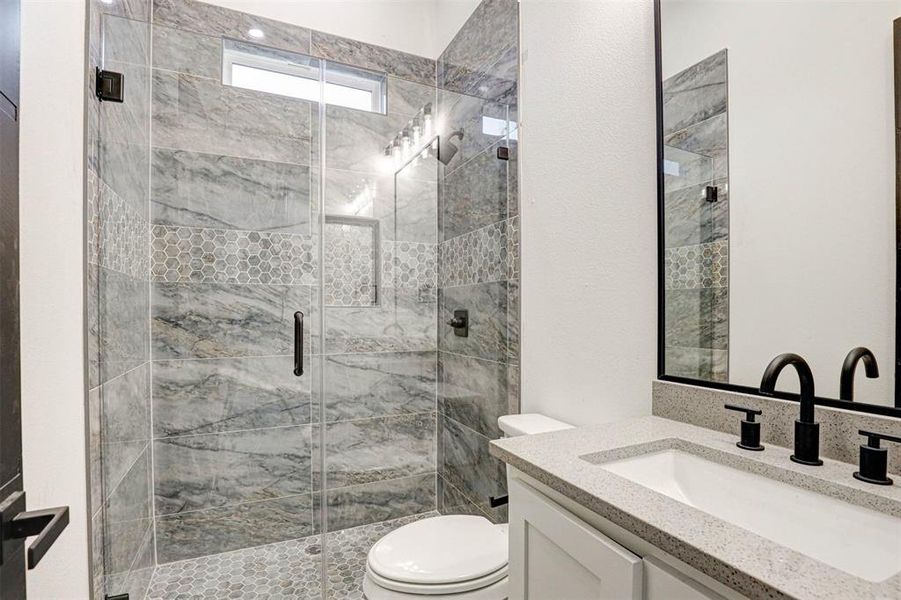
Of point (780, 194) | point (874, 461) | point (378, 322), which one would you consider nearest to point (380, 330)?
point (378, 322)

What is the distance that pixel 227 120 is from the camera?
2.01 metres

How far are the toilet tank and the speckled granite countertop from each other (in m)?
0.32

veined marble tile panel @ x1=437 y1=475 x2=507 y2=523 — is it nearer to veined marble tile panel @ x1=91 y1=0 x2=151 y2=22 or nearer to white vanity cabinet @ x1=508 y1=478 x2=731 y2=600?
white vanity cabinet @ x1=508 y1=478 x2=731 y2=600

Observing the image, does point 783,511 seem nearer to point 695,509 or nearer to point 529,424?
point 695,509

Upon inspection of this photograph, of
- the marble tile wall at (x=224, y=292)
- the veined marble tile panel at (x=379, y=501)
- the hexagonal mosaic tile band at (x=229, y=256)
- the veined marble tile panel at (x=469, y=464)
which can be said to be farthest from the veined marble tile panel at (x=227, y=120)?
the veined marble tile panel at (x=379, y=501)

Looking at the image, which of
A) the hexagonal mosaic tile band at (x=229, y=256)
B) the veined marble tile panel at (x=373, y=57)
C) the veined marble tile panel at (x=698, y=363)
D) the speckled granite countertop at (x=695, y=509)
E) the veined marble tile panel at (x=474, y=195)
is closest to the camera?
the speckled granite countertop at (x=695, y=509)

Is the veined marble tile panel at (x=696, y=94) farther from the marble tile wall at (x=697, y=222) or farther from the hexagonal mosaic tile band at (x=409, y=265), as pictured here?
the hexagonal mosaic tile band at (x=409, y=265)

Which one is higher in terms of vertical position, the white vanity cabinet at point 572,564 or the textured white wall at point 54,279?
the textured white wall at point 54,279

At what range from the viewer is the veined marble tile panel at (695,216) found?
3.35ft

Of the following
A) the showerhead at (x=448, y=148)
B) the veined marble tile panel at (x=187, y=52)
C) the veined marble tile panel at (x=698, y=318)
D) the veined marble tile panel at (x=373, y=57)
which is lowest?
the veined marble tile panel at (x=698, y=318)

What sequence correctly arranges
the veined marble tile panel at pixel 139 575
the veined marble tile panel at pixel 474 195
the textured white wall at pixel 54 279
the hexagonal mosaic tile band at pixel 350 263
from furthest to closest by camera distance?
the hexagonal mosaic tile band at pixel 350 263, the veined marble tile panel at pixel 474 195, the veined marble tile panel at pixel 139 575, the textured white wall at pixel 54 279

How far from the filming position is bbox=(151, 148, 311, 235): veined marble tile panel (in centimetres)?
192

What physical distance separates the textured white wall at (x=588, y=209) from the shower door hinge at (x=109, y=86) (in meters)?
1.31

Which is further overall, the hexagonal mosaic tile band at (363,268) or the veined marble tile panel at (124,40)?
the hexagonal mosaic tile band at (363,268)
